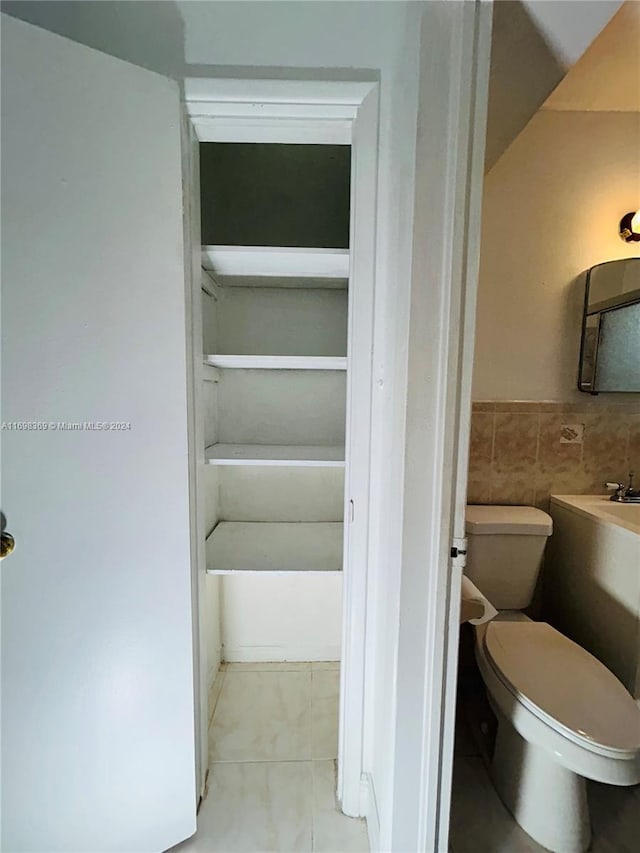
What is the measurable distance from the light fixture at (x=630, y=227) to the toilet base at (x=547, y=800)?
1946 millimetres

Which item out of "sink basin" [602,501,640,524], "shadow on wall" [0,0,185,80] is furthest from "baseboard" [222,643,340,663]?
"shadow on wall" [0,0,185,80]

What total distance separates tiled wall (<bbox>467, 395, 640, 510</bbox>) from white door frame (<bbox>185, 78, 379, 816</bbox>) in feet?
2.72

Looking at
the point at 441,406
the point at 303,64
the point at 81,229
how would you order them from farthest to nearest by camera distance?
the point at 303,64 → the point at 81,229 → the point at 441,406

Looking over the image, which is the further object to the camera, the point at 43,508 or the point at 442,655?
the point at 43,508

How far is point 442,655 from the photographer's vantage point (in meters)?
0.81

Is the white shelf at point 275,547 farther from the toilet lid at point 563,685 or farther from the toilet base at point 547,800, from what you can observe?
the toilet base at point 547,800

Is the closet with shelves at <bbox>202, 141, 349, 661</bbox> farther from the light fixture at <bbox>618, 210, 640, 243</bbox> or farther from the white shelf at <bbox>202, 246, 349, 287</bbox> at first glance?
the light fixture at <bbox>618, 210, 640, 243</bbox>

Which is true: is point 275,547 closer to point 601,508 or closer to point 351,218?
point 351,218

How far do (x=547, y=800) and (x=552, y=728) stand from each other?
0.32 meters

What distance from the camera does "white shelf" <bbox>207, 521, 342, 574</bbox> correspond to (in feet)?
4.42

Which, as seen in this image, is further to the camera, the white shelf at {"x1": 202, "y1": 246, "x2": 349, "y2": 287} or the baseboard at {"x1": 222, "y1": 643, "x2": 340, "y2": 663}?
the baseboard at {"x1": 222, "y1": 643, "x2": 340, "y2": 663}

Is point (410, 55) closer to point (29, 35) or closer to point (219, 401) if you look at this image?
point (29, 35)

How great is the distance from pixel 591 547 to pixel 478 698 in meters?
0.80

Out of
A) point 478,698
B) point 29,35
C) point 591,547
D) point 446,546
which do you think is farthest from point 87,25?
point 478,698
